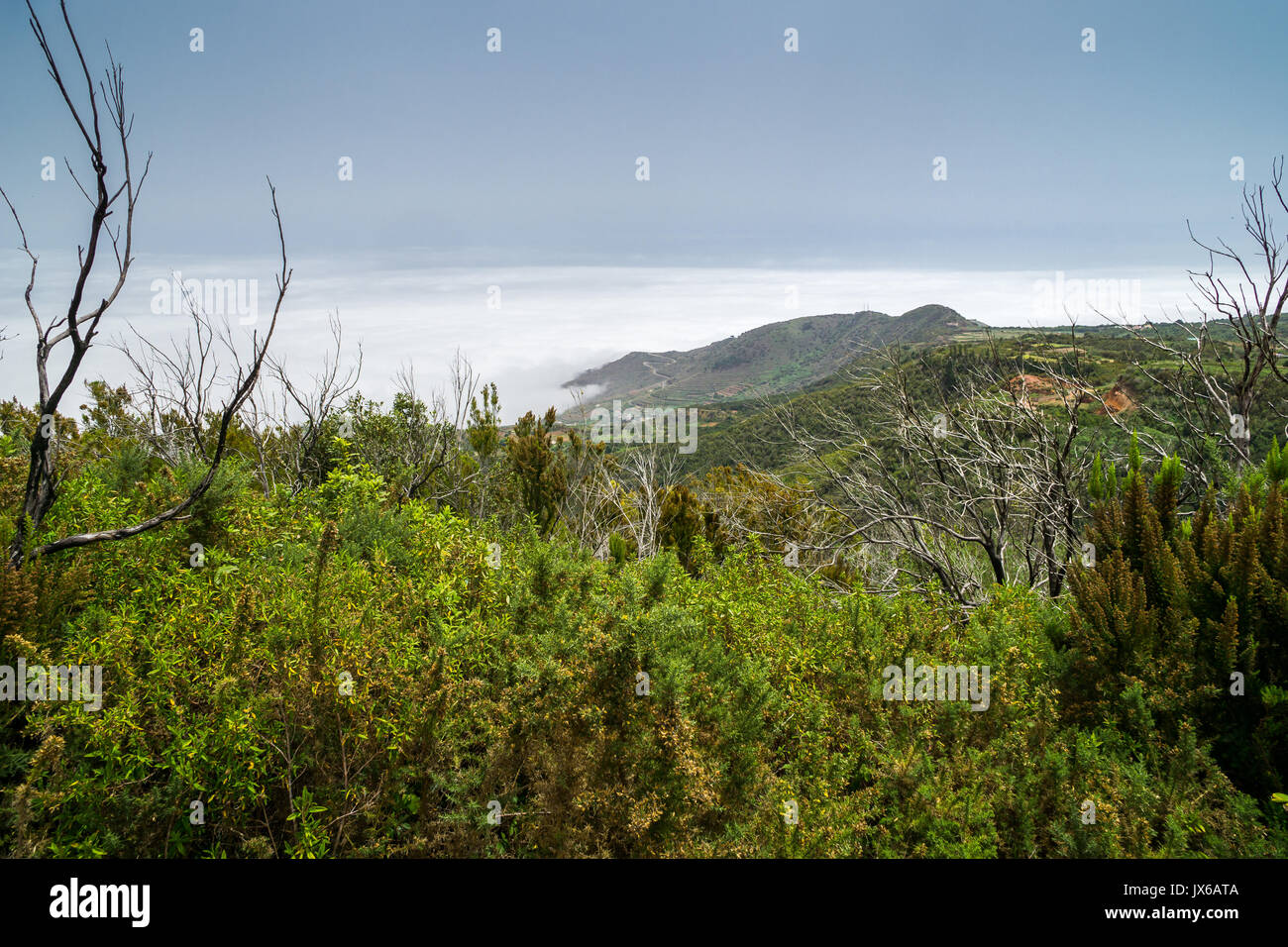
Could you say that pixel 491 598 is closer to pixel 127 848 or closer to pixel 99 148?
pixel 127 848

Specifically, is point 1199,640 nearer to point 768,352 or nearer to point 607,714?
point 607,714

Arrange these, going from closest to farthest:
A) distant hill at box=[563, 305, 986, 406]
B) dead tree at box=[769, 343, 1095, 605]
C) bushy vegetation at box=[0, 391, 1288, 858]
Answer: bushy vegetation at box=[0, 391, 1288, 858]
dead tree at box=[769, 343, 1095, 605]
distant hill at box=[563, 305, 986, 406]

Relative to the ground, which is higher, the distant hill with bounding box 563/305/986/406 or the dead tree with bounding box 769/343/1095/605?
the distant hill with bounding box 563/305/986/406

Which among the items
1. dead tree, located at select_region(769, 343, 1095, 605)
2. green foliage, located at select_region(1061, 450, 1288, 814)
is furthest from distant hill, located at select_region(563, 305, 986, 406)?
green foliage, located at select_region(1061, 450, 1288, 814)

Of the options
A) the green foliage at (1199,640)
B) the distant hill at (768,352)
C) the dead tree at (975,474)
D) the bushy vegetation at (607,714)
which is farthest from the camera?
the distant hill at (768,352)

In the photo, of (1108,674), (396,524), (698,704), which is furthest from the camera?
(396,524)

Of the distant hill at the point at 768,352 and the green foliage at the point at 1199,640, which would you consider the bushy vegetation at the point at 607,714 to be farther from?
the distant hill at the point at 768,352

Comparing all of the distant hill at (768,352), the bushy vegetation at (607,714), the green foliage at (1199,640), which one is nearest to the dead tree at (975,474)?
the green foliage at (1199,640)

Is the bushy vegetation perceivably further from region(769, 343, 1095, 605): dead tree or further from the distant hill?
the distant hill

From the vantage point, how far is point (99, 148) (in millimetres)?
3055

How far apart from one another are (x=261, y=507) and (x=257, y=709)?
7.57 feet

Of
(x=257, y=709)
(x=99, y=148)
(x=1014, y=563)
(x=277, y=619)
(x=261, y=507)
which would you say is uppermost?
(x=99, y=148)
